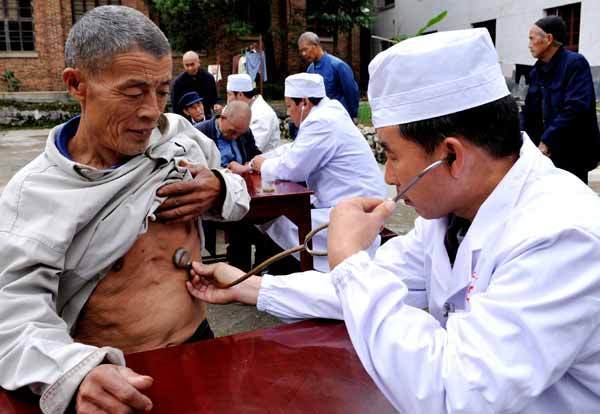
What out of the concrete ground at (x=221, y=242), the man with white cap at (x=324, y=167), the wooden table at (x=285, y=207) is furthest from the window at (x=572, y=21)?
the wooden table at (x=285, y=207)

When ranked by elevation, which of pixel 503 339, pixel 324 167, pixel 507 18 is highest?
pixel 507 18

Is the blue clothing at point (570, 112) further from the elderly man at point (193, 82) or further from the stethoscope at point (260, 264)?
the elderly man at point (193, 82)

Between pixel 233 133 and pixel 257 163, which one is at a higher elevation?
pixel 233 133

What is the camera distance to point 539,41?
484 centimetres

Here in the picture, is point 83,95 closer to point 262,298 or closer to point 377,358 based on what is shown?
point 262,298

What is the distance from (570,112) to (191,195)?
4.01 m

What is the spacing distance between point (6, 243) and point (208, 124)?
12.3 feet

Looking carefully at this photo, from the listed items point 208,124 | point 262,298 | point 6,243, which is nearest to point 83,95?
point 6,243

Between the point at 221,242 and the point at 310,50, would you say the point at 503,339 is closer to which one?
the point at 221,242

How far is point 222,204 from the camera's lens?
1.82 meters

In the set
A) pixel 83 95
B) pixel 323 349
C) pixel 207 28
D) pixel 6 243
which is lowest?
pixel 323 349

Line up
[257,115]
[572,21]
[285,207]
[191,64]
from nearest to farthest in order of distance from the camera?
[285,207]
[257,115]
[191,64]
[572,21]

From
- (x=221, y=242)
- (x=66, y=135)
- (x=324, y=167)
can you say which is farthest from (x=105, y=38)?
(x=221, y=242)

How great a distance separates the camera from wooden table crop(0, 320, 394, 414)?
3.80 feet
